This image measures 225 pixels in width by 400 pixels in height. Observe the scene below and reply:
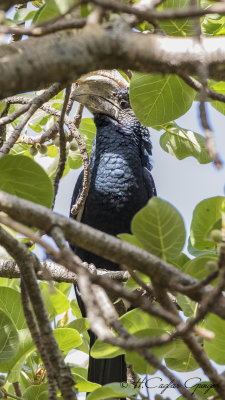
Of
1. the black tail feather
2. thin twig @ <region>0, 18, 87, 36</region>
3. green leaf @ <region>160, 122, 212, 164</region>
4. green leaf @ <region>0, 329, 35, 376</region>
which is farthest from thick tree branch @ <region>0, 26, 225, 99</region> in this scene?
the black tail feather

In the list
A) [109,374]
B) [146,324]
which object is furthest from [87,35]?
[109,374]

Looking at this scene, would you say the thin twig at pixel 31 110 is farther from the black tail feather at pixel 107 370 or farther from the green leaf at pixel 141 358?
the black tail feather at pixel 107 370

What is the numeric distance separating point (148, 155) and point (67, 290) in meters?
1.31

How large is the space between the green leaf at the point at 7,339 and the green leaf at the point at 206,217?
0.53 m

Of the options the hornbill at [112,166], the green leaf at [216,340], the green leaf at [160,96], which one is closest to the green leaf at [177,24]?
the green leaf at [160,96]

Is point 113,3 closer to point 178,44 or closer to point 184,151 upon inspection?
point 178,44

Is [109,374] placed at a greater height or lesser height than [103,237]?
lesser

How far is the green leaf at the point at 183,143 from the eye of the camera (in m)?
2.27

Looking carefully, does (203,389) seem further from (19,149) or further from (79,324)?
(19,149)

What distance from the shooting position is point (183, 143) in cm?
231

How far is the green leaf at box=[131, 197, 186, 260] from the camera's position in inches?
47.0

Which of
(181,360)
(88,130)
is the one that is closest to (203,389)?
(181,360)

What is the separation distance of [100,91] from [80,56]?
264 centimetres

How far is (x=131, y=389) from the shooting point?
58.1 inches
